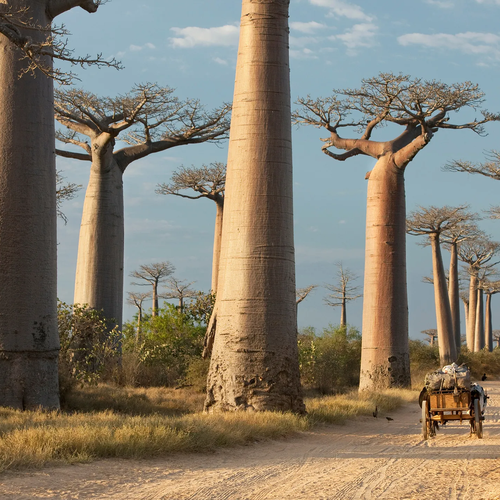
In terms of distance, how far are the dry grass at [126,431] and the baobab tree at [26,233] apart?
54 cm

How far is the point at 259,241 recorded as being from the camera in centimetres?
879

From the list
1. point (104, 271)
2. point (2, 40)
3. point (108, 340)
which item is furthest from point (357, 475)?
point (104, 271)

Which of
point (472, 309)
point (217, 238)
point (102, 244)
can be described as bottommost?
point (472, 309)

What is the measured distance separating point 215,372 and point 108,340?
464 centimetres

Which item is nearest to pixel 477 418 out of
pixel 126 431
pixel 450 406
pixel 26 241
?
pixel 450 406

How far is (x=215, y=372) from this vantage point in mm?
8875

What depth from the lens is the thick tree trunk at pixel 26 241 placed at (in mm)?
8656

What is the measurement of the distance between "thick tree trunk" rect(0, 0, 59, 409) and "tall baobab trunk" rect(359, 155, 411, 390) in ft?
23.5

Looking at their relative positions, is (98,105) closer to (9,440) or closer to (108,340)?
(108,340)

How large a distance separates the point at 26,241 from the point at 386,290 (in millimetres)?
7750

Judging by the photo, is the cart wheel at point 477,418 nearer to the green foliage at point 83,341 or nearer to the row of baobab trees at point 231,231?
the row of baobab trees at point 231,231

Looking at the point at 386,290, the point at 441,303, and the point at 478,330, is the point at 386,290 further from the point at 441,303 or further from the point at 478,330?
the point at 478,330

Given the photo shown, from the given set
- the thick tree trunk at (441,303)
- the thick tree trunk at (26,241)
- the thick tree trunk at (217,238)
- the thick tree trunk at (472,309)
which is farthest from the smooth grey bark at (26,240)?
the thick tree trunk at (472,309)

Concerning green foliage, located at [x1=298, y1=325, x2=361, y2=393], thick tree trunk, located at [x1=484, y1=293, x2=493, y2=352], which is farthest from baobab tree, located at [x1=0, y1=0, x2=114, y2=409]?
thick tree trunk, located at [x1=484, y1=293, x2=493, y2=352]
